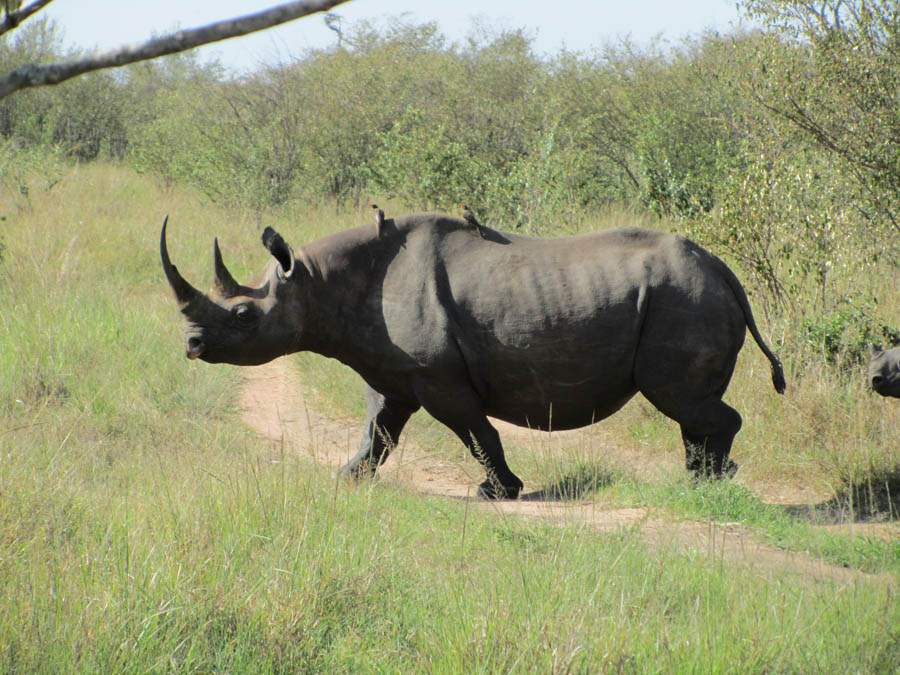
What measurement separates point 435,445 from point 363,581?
11.4 feet

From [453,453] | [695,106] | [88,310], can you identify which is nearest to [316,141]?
[695,106]

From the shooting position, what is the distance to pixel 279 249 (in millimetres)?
5902

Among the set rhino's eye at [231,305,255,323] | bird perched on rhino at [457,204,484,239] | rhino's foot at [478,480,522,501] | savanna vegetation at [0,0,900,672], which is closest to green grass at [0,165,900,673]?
savanna vegetation at [0,0,900,672]

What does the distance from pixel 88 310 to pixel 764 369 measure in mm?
5854

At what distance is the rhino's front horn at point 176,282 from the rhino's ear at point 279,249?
1.59ft

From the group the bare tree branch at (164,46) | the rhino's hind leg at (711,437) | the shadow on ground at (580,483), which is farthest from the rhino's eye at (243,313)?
the bare tree branch at (164,46)

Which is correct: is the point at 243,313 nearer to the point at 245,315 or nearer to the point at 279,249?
the point at 245,315

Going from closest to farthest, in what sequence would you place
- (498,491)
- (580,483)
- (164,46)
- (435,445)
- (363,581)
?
(164,46) < (363,581) < (498,491) < (580,483) < (435,445)

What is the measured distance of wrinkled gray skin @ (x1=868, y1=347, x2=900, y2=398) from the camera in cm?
588

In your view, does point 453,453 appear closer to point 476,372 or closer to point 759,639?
point 476,372

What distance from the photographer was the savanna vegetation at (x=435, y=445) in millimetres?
→ 3643

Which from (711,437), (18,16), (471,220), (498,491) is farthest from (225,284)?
(18,16)

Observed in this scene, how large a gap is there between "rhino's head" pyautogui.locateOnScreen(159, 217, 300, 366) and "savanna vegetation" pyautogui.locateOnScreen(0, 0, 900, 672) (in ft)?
1.99

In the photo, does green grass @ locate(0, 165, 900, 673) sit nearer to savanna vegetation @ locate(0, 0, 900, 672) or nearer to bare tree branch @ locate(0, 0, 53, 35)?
savanna vegetation @ locate(0, 0, 900, 672)
